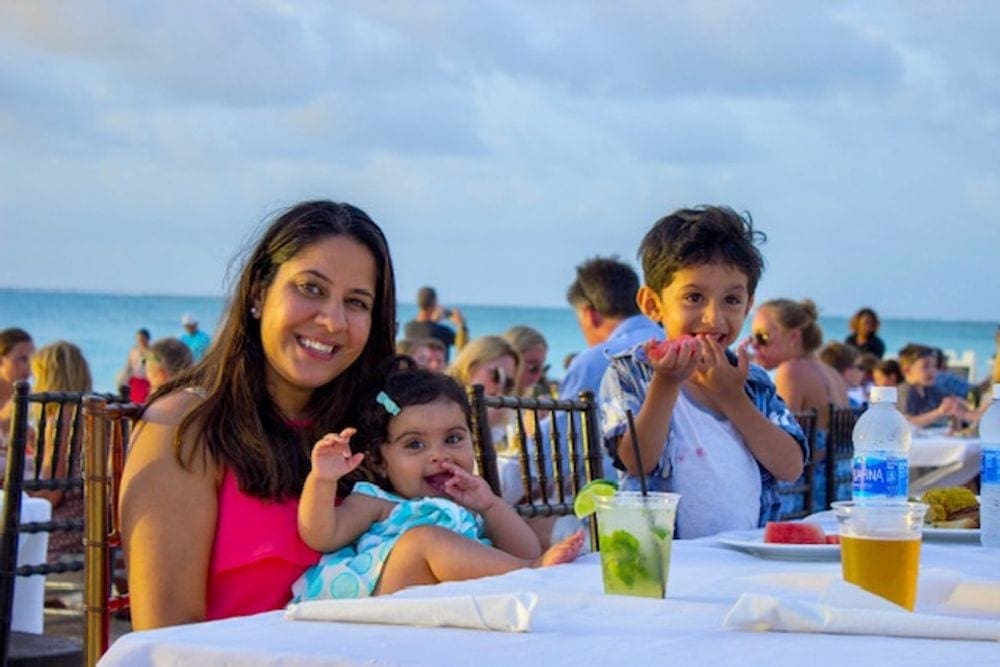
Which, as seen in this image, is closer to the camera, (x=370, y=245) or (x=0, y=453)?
(x=370, y=245)

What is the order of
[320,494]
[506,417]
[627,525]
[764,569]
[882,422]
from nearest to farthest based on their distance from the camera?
[627,525] < [764,569] < [320,494] < [882,422] < [506,417]

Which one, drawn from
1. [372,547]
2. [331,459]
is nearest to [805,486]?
[372,547]

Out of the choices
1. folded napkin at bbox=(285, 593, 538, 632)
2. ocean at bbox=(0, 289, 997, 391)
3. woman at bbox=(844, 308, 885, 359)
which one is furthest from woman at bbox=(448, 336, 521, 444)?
ocean at bbox=(0, 289, 997, 391)

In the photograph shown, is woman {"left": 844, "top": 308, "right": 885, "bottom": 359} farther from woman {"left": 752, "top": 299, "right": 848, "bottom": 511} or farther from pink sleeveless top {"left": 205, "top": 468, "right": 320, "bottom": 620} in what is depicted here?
pink sleeveless top {"left": 205, "top": 468, "right": 320, "bottom": 620}

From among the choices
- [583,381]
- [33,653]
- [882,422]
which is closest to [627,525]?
[882,422]

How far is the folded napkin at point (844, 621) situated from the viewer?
1512mm

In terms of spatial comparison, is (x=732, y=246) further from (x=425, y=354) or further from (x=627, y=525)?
(x=425, y=354)

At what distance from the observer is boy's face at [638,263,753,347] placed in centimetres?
331

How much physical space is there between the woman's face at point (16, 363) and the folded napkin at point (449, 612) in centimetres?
721

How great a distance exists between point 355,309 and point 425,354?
625 cm

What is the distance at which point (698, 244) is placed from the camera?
3.33 metres

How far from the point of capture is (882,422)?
8.63ft

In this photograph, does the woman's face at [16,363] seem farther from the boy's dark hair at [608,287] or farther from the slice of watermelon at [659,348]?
the slice of watermelon at [659,348]

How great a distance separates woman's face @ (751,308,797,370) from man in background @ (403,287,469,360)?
430cm
